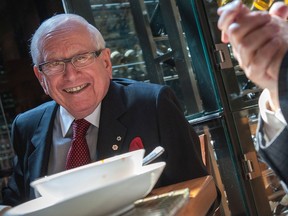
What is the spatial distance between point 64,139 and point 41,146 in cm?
10

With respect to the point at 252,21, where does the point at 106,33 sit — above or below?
above

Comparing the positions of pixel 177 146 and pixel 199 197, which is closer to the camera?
pixel 199 197

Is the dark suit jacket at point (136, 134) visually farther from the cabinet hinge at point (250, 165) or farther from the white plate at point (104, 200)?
the white plate at point (104, 200)

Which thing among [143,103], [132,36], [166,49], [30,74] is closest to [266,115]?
[143,103]

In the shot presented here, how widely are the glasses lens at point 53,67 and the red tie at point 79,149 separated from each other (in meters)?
0.27

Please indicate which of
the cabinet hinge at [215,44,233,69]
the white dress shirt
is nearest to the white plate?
the white dress shirt

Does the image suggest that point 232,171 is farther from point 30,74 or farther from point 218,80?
point 30,74

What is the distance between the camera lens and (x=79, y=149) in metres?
1.55

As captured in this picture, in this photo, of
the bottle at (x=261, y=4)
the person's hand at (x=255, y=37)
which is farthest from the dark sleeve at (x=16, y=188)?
the person's hand at (x=255, y=37)

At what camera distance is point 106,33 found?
111 inches

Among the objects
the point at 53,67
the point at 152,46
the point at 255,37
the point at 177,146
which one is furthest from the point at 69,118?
the point at 255,37

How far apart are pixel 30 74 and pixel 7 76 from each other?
344mm

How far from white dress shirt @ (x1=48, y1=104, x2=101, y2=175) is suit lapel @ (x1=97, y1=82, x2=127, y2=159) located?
5cm

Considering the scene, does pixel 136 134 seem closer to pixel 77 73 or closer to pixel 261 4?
pixel 77 73
